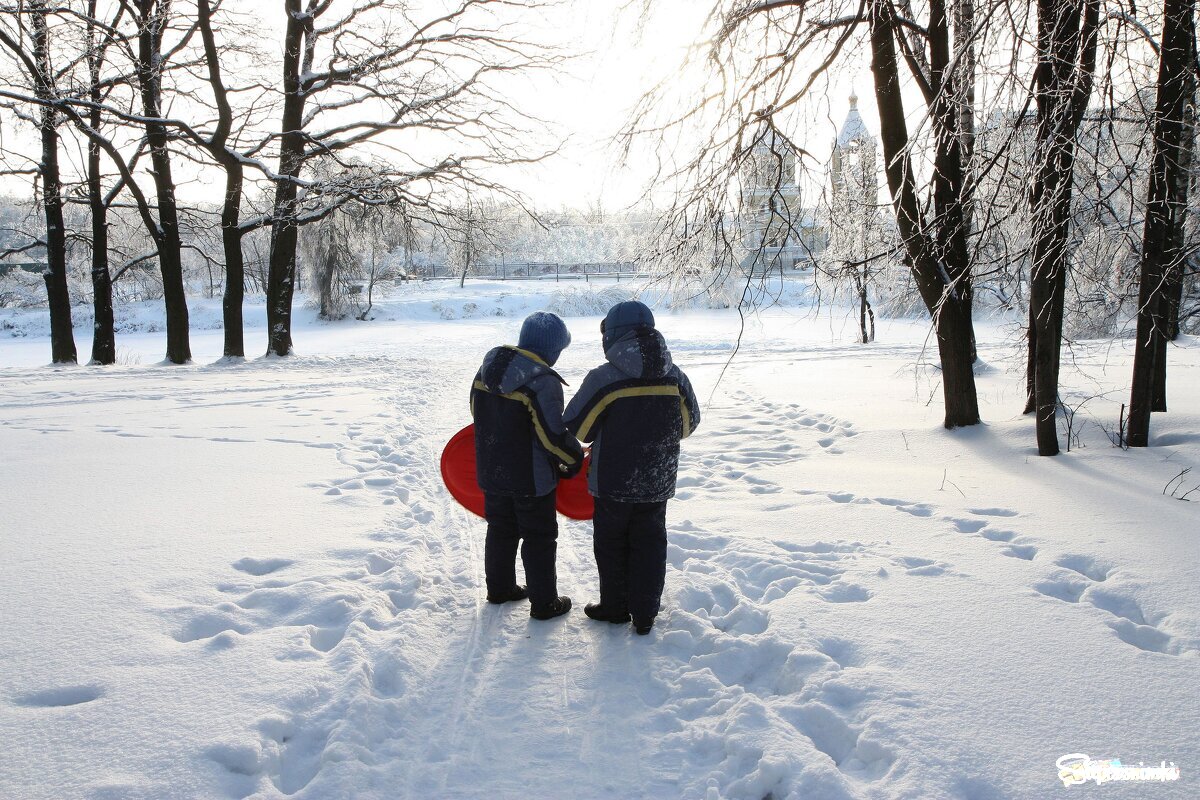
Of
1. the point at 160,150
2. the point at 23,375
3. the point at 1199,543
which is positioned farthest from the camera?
the point at 160,150

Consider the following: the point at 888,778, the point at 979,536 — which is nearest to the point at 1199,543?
the point at 979,536

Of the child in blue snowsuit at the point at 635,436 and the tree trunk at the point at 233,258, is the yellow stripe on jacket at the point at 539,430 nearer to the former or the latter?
the child in blue snowsuit at the point at 635,436

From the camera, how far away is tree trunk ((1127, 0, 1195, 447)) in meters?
5.05

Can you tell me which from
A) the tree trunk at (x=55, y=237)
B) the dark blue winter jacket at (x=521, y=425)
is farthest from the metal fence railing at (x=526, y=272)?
the dark blue winter jacket at (x=521, y=425)

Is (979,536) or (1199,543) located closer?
(1199,543)

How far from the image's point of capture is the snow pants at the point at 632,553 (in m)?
3.65

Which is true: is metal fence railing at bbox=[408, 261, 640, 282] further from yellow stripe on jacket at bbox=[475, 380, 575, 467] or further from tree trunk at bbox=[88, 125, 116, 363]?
yellow stripe on jacket at bbox=[475, 380, 575, 467]

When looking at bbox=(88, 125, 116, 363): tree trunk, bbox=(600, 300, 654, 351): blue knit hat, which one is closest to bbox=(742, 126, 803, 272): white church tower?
bbox=(600, 300, 654, 351): blue knit hat

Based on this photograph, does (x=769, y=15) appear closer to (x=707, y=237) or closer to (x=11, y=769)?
(x=707, y=237)

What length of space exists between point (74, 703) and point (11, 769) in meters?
0.44

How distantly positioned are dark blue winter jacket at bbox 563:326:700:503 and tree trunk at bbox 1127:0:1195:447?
12.1 feet

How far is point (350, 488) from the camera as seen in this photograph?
6.18 m

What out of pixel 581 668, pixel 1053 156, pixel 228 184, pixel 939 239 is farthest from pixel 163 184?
pixel 1053 156

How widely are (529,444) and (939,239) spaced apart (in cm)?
555
